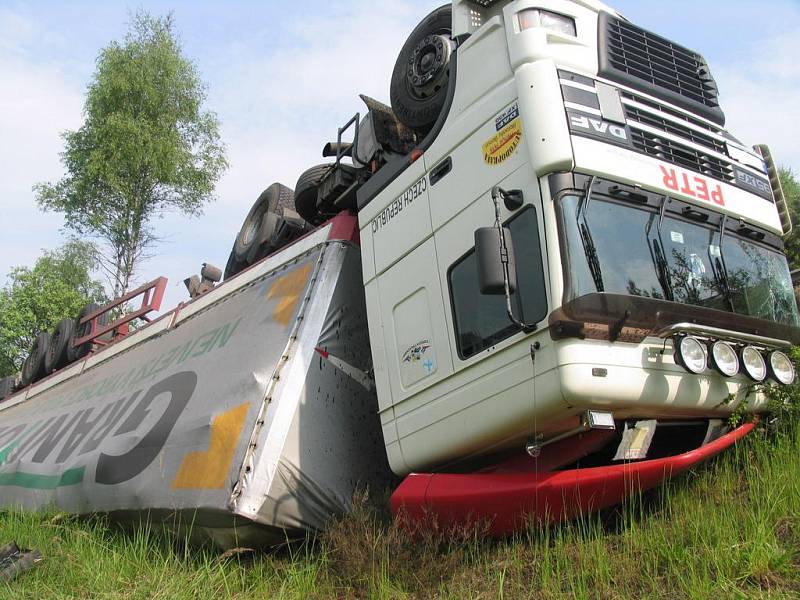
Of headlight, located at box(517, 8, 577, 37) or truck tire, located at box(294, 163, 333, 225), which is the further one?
truck tire, located at box(294, 163, 333, 225)

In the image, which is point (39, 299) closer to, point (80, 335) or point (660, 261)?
point (80, 335)

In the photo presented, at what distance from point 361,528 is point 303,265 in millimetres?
2251

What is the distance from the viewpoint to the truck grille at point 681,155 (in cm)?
430

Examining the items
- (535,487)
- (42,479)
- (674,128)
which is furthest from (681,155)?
(42,479)

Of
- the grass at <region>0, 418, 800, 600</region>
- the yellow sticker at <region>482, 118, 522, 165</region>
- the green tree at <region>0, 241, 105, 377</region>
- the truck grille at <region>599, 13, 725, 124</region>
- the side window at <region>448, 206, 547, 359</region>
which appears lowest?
the grass at <region>0, 418, 800, 600</region>

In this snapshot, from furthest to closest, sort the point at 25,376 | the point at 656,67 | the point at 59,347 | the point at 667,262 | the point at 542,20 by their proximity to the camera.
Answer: the point at 25,376 → the point at 59,347 → the point at 656,67 → the point at 542,20 → the point at 667,262

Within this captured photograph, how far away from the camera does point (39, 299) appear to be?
23.4 meters

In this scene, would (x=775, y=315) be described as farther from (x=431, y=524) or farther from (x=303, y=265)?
(x=303, y=265)

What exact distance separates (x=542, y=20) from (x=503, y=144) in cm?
82

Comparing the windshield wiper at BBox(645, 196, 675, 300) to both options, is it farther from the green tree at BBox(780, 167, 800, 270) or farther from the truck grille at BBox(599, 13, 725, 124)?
the green tree at BBox(780, 167, 800, 270)

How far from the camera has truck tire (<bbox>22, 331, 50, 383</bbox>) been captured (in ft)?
37.5

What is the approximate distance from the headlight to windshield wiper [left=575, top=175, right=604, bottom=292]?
1170 millimetres

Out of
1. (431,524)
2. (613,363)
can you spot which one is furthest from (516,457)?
(613,363)

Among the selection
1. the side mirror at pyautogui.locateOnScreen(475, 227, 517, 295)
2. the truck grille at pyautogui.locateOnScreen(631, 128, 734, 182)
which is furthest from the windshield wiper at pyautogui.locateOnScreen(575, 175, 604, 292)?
the truck grille at pyautogui.locateOnScreen(631, 128, 734, 182)
